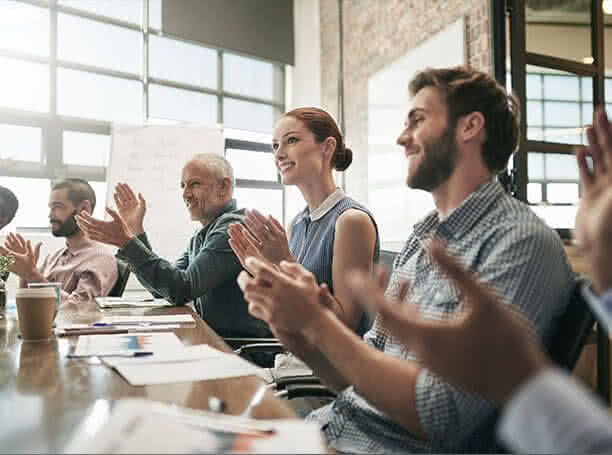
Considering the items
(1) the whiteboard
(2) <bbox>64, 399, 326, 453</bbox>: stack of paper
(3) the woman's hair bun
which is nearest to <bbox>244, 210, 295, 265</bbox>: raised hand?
(3) the woman's hair bun

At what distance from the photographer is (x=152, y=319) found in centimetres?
166

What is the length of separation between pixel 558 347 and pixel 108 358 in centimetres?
83

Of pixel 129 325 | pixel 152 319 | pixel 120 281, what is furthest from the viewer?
pixel 120 281

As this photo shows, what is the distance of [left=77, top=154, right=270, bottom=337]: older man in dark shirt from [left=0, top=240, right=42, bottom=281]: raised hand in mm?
410

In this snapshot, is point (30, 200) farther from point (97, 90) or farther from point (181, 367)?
point (181, 367)

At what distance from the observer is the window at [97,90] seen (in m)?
4.88

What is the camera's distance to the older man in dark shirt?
188cm

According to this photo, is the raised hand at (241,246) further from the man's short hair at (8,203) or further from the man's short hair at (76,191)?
the man's short hair at (8,203)

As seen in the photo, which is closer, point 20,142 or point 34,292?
point 34,292

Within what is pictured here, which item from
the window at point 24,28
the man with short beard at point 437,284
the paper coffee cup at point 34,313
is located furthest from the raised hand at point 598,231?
the window at point 24,28

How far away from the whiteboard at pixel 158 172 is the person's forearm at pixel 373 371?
4.15 m

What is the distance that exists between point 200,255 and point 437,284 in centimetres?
126

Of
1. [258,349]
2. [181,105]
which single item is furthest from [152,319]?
[181,105]

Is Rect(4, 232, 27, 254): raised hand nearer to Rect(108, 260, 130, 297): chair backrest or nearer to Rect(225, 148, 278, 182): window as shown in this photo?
Rect(108, 260, 130, 297): chair backrest
